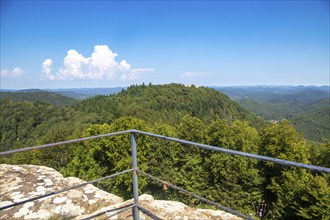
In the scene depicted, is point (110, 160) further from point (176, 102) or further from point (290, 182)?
point (176, 102)

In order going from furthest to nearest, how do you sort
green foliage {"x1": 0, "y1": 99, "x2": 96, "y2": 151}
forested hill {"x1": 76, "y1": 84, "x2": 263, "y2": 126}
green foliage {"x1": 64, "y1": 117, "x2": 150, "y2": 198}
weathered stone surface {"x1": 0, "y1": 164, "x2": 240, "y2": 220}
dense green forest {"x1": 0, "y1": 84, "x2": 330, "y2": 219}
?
forested hill {"x1": 76, "y1": 84, "x2": 263, "y2": 126}
green foliage {"x1": 0, "y1": 99, "x2": 96, "y2": 151}
green foliage {"x1": 64, "y1": 117, "x2": 150, "y2": 198}
dense green forest {"x1": 0, "y1": 84, "x2": 330, "y2": 219}
weathered stone surface {"x1": 0, "y1": 164, "x2": 240, "y2": 220}

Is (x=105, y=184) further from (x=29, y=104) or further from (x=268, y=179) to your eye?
(x=29, y=104)

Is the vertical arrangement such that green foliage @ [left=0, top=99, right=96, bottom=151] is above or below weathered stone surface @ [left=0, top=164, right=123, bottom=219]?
below

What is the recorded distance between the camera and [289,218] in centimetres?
1538

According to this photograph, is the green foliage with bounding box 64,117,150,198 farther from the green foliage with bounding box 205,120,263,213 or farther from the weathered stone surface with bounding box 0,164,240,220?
the weathered stone surface with bounding box 0,164,240,220

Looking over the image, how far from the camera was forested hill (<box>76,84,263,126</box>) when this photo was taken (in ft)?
280

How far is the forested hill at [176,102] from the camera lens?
8538 centimetres

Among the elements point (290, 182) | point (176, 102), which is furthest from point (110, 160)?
point (176, 102)

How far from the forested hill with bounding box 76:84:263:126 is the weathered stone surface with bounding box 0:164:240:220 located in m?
69.8

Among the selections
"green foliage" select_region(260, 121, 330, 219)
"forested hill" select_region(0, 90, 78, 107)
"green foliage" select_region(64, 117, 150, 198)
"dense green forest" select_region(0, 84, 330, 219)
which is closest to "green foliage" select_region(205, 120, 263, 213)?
"dense green forest" select_region(0, 84, 330, 219)

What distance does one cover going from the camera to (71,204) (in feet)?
11.8

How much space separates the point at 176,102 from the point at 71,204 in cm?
9686

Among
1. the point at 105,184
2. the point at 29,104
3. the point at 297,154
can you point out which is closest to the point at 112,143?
the point at 105,184

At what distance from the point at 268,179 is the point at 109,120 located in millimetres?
42102
